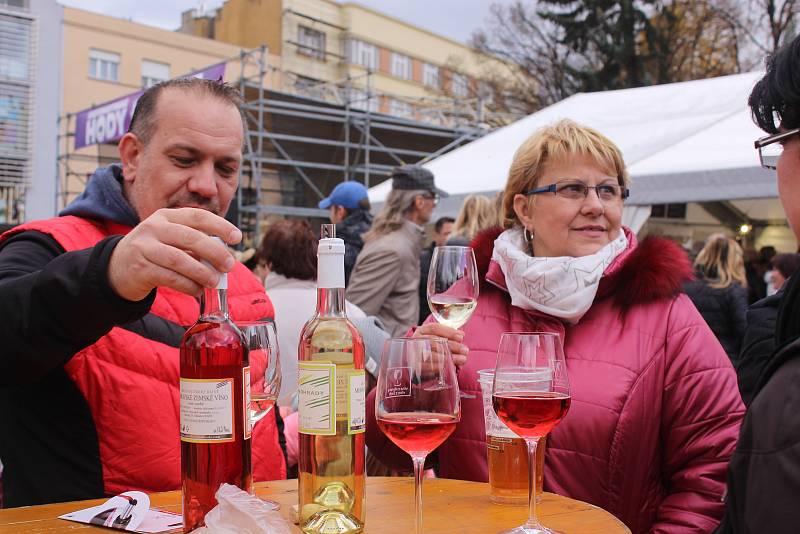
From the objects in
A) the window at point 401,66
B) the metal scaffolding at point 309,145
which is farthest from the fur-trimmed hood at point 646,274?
the window at point 401,66

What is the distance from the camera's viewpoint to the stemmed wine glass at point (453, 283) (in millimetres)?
1799

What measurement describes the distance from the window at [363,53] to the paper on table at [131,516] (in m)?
36.6

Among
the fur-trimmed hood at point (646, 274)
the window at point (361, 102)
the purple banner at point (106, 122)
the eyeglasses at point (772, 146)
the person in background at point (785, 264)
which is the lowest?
the fur-trimmed hood at point (646, 274)

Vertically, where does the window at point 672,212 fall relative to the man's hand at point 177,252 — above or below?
above

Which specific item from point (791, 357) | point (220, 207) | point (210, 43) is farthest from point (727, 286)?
point (210, 43)

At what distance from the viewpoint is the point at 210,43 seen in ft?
95.9

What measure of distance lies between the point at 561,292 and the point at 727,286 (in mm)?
3529

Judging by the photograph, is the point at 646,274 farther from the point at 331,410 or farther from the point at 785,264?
the point at 785,264

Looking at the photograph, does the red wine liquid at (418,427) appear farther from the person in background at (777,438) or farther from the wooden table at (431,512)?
the person in background at (777,438)

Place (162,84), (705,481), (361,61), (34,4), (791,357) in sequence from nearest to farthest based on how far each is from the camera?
(791,357) → (705,481) → (162,84) → (34,4) → (361,61)

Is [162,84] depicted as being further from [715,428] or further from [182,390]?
[715,428]

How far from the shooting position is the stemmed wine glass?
1.80 meters

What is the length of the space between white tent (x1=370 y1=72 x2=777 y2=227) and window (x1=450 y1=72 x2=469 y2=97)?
17.2 metres

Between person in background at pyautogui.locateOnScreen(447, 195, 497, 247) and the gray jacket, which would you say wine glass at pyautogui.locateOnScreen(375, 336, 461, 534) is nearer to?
the gray jacket
